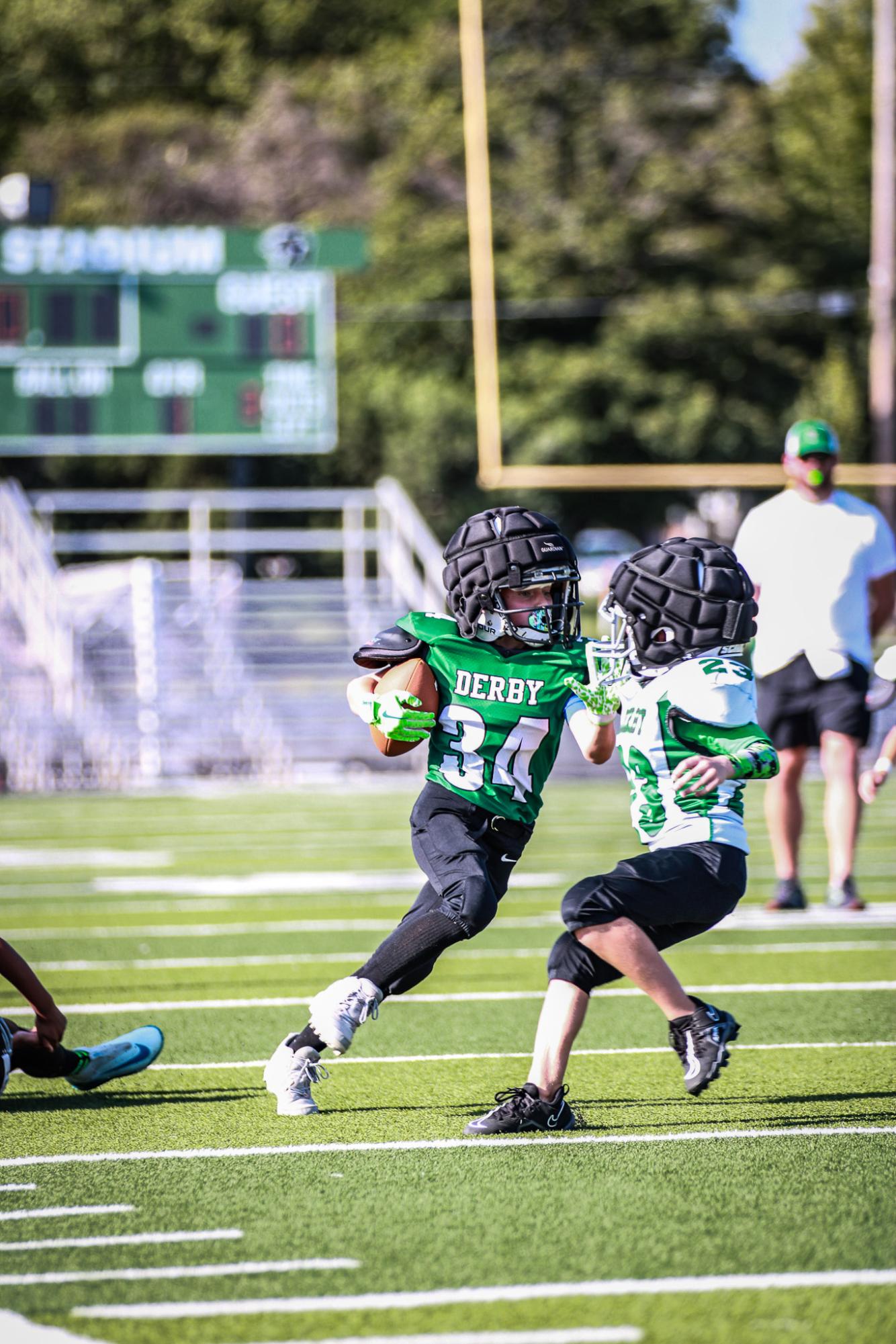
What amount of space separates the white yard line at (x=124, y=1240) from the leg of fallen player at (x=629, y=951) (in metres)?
1.03

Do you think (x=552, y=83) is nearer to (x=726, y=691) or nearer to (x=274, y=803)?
(x=274, y=803)

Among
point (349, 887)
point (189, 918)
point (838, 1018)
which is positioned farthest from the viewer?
point (349, 887)

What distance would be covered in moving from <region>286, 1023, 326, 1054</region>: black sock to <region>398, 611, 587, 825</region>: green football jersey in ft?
2.03

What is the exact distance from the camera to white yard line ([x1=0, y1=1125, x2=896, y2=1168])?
12.6 ft

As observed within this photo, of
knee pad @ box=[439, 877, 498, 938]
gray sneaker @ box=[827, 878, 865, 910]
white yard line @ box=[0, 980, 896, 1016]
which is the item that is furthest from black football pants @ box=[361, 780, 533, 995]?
gray sneaker @ box=[827, 878, 865, 910]

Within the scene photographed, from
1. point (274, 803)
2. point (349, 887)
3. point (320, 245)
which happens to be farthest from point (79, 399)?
point (349, 887)

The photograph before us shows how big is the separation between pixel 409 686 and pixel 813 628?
132 inches

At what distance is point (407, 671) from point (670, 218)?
26185 millimetres

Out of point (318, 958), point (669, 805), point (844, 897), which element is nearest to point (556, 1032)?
point (669, 805)

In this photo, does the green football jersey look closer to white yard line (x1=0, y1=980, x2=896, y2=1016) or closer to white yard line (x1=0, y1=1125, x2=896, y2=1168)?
white yard line (x1=0, y1=1125, x2=896, y2=1168)

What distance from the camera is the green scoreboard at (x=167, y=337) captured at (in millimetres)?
17391

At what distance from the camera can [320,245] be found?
57.3 feet

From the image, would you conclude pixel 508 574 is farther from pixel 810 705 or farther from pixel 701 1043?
pixel 810 705

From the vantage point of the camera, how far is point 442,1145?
3916 millimetres
